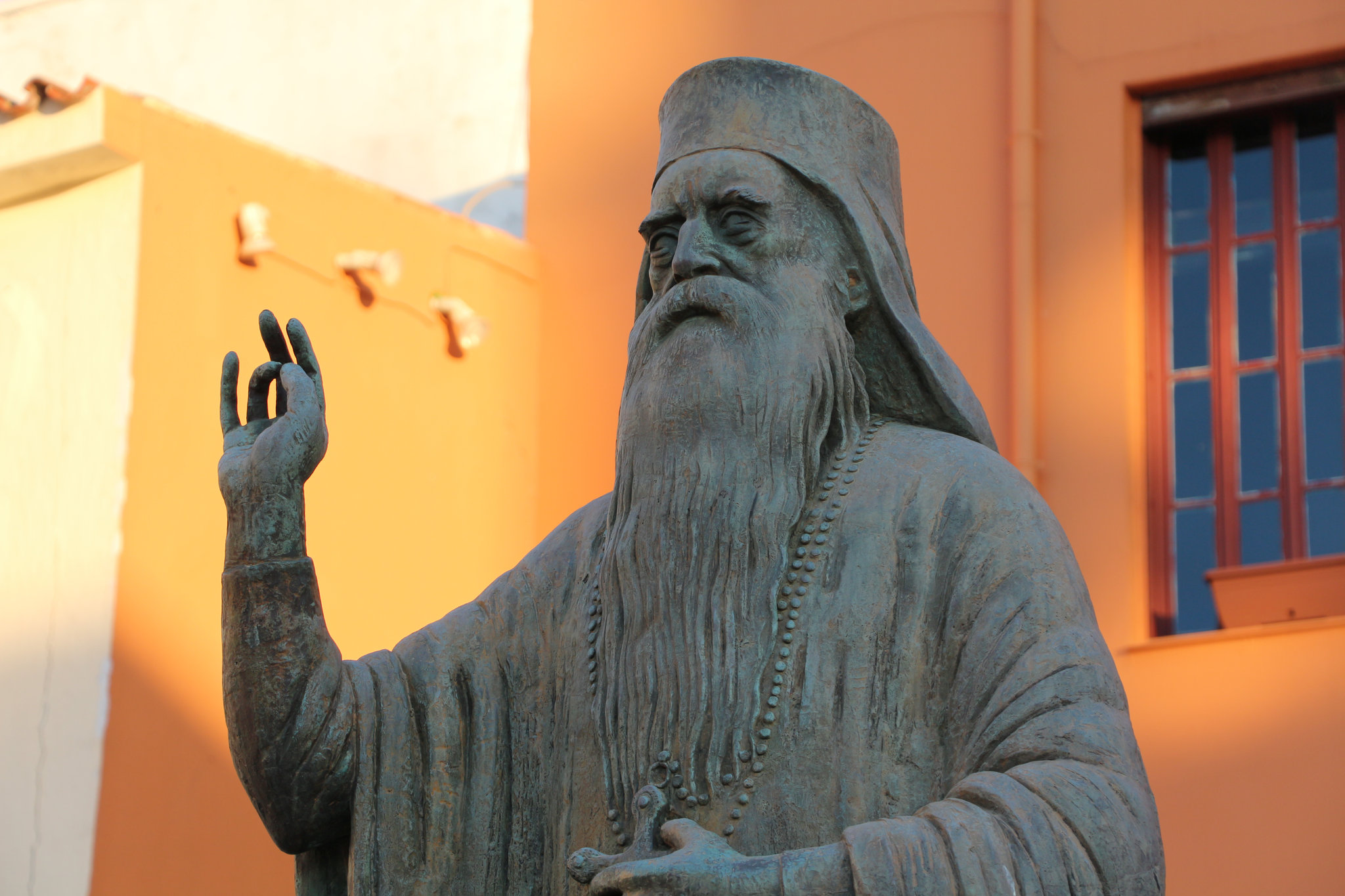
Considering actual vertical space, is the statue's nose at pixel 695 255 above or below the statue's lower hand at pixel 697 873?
above

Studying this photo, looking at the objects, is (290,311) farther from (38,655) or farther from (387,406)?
(38,655)

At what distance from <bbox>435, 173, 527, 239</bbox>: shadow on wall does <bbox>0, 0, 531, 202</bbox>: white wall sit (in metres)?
0.09

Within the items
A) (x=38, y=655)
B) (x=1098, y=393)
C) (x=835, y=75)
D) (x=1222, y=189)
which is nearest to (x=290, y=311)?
(x=38, y=655)

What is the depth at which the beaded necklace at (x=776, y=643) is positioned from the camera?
3.65m

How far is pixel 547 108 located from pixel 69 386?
336 centimetres

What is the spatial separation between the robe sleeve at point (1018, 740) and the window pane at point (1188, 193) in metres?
5.99

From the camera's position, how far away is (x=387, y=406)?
9.84 meters

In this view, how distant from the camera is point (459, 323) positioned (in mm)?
10219

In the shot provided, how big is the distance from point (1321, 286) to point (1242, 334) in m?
0.37

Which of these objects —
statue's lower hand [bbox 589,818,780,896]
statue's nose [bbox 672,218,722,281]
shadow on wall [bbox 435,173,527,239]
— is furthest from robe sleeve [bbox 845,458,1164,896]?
shadow on wall [bbox 435,173,527,239]

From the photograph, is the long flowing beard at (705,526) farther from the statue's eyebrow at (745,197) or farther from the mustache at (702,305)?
the statue's eyebrow at (745,197)

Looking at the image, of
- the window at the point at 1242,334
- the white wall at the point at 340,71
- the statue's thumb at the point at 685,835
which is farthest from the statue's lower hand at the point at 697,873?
the white wall at the point at 340,71

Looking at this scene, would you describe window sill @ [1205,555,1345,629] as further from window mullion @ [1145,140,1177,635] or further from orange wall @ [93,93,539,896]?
orange wall @ [93,93,539,896]

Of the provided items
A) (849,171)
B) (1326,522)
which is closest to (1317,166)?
(1326,522)
